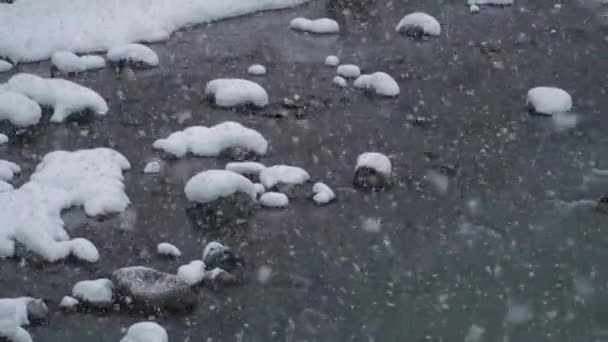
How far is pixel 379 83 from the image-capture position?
8016 millimetres

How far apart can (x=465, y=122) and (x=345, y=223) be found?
2.03 metres

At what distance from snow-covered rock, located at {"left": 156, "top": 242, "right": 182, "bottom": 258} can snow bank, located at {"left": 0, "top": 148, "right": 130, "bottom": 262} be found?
0.42 m

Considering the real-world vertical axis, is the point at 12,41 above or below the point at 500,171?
above

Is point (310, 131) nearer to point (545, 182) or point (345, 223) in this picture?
point (345, 223)

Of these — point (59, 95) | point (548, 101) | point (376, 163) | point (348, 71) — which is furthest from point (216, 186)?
point (548, 101)

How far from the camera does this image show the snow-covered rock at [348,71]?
8.32m

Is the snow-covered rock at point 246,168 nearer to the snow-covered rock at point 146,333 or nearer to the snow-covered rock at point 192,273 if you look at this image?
the snow-covered rock at point 192,273

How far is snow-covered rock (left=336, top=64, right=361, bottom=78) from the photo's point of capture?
8.32 meters

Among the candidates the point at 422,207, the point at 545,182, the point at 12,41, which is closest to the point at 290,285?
the point at 422,207

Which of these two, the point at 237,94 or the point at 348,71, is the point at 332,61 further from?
the point at 237,94

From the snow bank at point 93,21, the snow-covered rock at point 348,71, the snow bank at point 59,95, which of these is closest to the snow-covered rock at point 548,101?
the snow-covered rock at point 348,71

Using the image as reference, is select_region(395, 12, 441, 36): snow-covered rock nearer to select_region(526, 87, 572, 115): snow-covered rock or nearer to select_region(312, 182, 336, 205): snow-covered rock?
select_region(526, 87, 572, 115): snow-covered rock

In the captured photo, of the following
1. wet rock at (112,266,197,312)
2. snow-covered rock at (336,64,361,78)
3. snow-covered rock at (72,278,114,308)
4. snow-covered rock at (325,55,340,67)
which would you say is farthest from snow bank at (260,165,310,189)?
snow-covered rock at (325,55,340,67)

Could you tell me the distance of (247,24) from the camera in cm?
947
